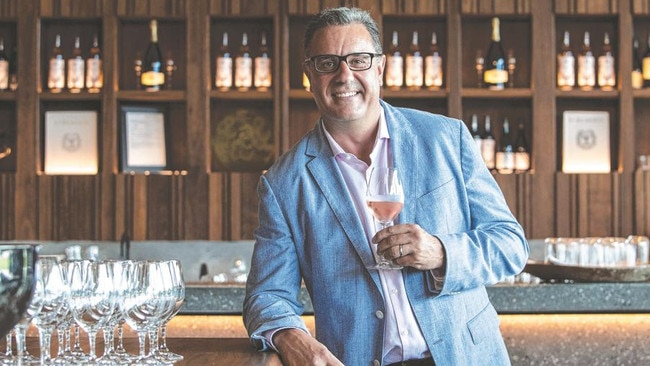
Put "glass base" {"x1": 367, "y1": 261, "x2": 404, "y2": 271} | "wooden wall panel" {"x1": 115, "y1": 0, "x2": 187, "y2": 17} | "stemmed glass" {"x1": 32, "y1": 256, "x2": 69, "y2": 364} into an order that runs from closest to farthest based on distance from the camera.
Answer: "stemmed glass" {"x1": 32, "y1": 256, "x2": 69, "y2": 364}, "glass base" {"x1": 367, "y1": 261, "x2": 404, "y2": 271}, "wooden wall panel" {"x1": 115, "y1": 0, "x2": 187, "y2": 17}

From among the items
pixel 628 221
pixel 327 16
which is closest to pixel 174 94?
pixel 628 221

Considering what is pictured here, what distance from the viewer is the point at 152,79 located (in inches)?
197

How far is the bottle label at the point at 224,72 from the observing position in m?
5.00

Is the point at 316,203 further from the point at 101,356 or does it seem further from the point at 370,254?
the point at 101,356

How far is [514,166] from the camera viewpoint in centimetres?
507

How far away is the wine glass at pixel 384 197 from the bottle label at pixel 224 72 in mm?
3069

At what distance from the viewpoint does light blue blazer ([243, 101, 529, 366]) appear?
79.4 inches

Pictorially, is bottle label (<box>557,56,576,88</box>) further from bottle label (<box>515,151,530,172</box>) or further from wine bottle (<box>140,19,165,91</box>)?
wine bottle (<box>140,19,165,91</box>)

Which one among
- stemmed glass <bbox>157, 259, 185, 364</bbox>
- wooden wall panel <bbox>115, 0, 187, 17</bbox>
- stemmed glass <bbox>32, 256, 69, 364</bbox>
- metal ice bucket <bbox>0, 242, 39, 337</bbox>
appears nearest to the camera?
metal ice bucket <bbox>0, 242, 39, 337</bbox>

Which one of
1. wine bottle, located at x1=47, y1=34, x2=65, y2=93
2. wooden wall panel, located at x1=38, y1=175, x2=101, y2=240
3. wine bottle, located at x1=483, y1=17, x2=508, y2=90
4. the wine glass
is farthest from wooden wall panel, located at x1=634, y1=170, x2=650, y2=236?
the wine glass

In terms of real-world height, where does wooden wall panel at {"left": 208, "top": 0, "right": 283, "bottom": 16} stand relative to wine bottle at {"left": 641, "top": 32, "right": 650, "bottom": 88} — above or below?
above

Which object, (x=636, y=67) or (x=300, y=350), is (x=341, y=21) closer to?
(x=300, y=350)

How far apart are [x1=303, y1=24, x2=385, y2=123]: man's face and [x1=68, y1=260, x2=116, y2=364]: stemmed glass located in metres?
0.65

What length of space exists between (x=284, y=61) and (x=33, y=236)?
150 cm
